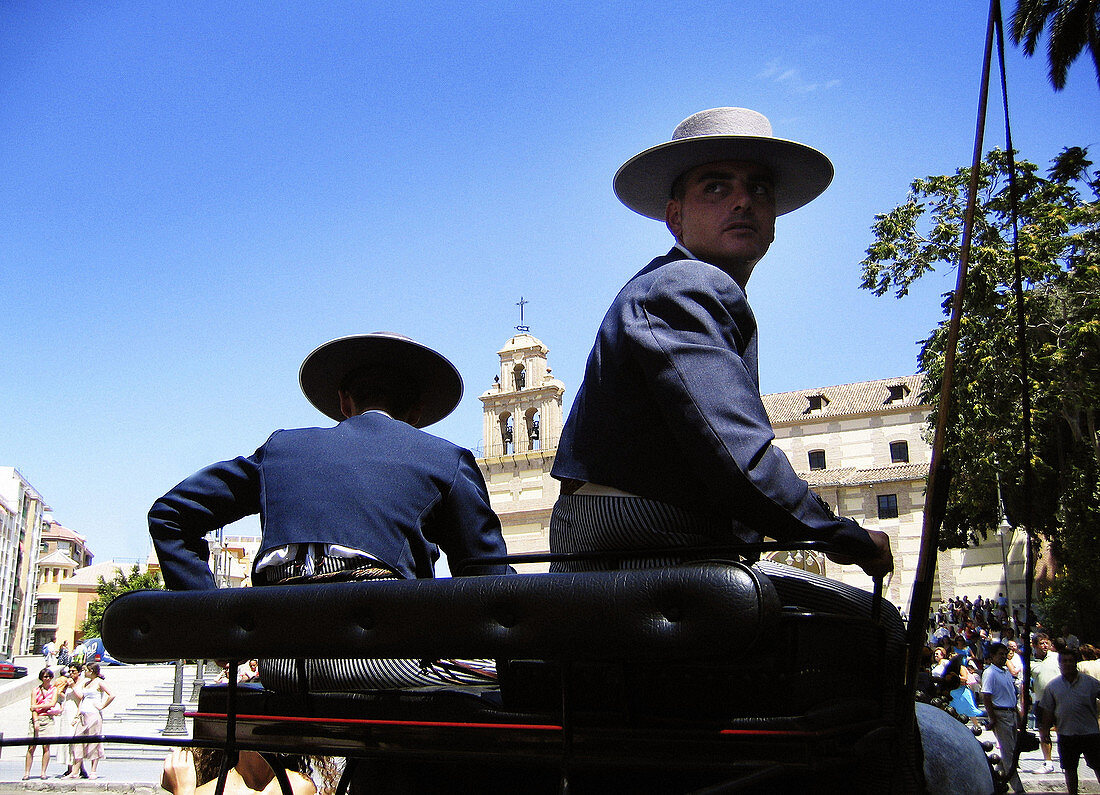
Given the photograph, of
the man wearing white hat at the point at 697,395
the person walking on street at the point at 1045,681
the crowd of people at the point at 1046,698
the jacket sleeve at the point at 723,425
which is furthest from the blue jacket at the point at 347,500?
the person walking on street at the point at 1045,681

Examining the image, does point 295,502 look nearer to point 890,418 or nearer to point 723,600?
point 723,600

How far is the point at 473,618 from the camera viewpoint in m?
1.63

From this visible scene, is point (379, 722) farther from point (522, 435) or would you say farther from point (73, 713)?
point (522, 435)

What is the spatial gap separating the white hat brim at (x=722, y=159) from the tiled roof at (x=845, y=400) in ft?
166

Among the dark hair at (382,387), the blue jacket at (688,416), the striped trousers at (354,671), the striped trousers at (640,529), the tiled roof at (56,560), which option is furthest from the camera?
the tiled roof at (56,560)

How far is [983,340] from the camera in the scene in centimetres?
1905

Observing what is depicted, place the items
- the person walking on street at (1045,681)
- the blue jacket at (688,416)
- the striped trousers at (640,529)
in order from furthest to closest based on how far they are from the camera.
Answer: the person walking on street at (1045,681)
the striped trousers at (640,529)
the blue jacket at (688,416)

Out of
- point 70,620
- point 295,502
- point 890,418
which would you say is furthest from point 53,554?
point 295,502

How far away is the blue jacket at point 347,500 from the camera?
239 cm

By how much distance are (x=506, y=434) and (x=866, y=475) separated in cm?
2094

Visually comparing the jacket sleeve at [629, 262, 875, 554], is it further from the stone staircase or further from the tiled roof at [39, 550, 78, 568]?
the tiled roof at [39, 550, 78, 568]

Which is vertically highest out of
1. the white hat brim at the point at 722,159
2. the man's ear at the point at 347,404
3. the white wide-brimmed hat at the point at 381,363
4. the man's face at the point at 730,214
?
the white hat brim at the point at 722,159

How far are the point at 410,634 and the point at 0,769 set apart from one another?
707 inches

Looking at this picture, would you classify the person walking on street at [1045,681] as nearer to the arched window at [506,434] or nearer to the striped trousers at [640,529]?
the striped trousers at [640,529]
